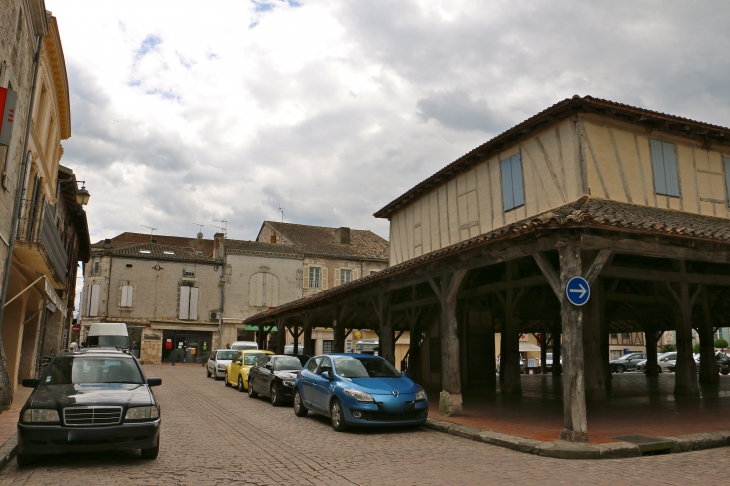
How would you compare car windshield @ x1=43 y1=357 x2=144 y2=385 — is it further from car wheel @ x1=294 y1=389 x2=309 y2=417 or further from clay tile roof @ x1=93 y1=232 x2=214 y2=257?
clay tile roof @ x1=93 y1=232 x2=214 y2=257

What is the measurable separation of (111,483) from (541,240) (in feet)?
22.5

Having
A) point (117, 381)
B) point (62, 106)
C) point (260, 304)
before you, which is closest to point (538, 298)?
point (117, 381)

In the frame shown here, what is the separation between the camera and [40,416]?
6.50 metres

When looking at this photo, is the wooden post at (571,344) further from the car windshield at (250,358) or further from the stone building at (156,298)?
the stone building at (156,298)

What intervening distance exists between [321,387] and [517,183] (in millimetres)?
6817

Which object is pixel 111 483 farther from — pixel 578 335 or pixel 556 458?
pixel 578 335

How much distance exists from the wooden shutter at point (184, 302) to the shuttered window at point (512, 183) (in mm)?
31037

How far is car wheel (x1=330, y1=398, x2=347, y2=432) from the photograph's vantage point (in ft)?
32.8

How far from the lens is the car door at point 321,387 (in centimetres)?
1084

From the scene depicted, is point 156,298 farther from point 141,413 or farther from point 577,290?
point 577,290

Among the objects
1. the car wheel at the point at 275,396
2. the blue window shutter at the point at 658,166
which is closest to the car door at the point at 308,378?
the car wheel at the point at 275,396

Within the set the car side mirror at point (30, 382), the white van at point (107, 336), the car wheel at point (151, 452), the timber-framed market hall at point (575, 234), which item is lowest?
the car wheel at point (151, 452)

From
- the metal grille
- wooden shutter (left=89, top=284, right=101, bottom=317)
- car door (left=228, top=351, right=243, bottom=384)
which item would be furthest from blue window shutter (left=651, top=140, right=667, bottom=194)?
wooden shutter (left=89, top=284, right=101, bottom=317)

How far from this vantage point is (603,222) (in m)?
8.19
